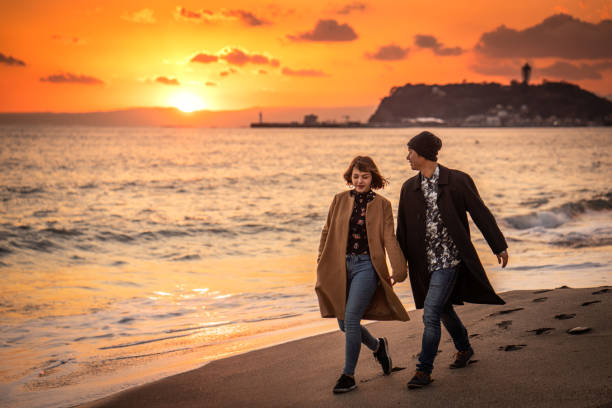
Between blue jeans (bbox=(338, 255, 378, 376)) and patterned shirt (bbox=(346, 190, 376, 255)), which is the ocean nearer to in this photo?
blue jeans (bbox=(338, 255, 378, 376))

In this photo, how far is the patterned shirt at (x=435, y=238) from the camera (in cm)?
446

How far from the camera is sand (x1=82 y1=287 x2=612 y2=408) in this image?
4.06 m

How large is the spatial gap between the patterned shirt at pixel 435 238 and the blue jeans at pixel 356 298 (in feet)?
1.56

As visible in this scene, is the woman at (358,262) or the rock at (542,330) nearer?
the woman at (358,262)

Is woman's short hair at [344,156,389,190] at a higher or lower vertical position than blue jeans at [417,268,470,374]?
higher

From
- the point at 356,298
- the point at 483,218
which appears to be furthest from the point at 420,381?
the point at 483,218

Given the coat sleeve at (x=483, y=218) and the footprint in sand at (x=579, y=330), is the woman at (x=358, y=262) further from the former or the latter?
the footprint in sand at (x=579, y=330)

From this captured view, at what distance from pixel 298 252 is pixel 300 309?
6806 mm

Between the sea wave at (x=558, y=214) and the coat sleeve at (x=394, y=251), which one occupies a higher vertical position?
the coat sleeve at (x=394, y=251)

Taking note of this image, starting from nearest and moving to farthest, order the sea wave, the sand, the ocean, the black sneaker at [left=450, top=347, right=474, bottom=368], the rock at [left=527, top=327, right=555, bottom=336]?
the sand → the black sneaker at [left=450, top=347, right=474, bottom=368] → the rock at [left=527, top=327, right=555, bottom=336] → the ocean → the sea wave

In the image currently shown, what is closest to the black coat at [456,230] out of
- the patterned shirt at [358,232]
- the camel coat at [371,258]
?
the camel coat at [371,258]

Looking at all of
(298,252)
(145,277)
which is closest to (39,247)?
(145,277)

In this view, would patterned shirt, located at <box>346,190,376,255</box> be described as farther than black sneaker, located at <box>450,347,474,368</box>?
No

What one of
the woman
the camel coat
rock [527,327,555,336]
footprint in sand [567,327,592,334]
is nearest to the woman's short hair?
the woman
